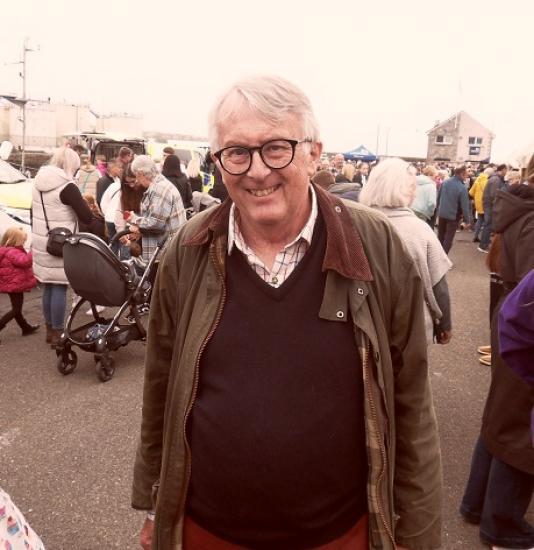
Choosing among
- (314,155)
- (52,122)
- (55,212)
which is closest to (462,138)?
(52,122)

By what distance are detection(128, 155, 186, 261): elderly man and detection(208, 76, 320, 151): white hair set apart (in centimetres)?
448

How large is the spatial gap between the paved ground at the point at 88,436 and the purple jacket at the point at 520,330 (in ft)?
5.84

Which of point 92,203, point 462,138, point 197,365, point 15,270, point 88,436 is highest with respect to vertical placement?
point 462,138

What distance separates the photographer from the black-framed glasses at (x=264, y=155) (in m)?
1.53

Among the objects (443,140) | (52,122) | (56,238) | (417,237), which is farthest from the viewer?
(443,140)

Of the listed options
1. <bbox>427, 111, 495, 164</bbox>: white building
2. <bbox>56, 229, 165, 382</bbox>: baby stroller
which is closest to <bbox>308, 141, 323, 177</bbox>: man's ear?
<bbox>56, 229, 165, 382</bbox>: baby stroller

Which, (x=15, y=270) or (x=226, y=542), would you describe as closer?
(x=226, y=542)

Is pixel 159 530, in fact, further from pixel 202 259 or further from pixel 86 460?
pixel 86 460

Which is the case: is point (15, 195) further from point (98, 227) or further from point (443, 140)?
point (443, 140)

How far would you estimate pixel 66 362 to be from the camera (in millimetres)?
5125

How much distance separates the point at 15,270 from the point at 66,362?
1378 mm

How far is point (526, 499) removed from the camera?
2.72 meters

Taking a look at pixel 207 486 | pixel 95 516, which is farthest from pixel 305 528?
pixel 95 516

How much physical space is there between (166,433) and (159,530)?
29cm
